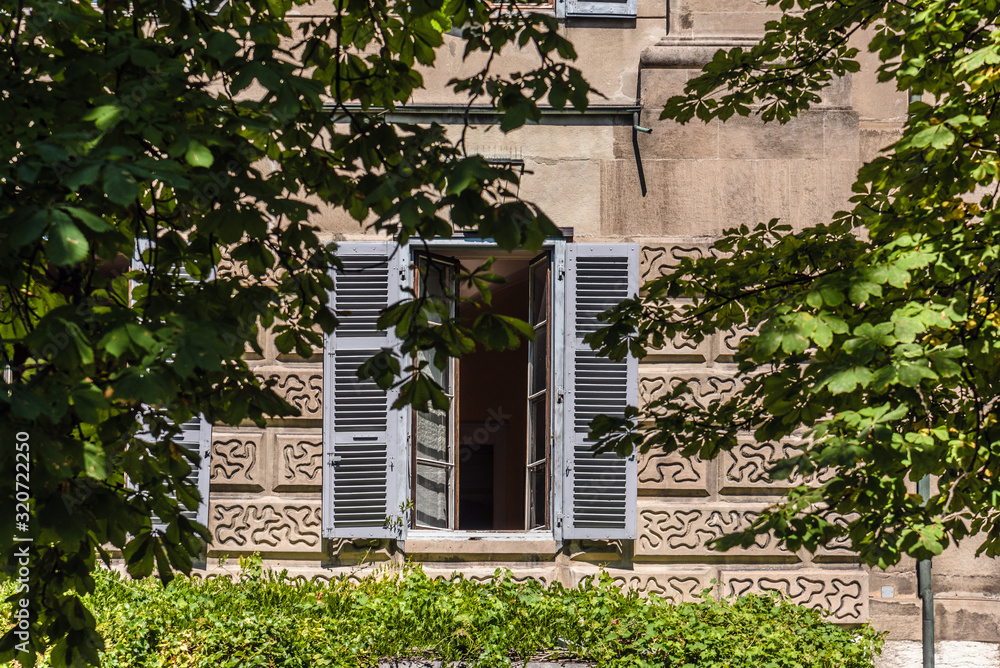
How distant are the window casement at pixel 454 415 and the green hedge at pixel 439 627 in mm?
658

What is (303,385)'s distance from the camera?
689 cm

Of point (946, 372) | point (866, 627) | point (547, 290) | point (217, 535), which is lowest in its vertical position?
point (866, 627)

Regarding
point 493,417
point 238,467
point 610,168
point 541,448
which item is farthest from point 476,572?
point 493,417

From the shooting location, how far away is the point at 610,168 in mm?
7117

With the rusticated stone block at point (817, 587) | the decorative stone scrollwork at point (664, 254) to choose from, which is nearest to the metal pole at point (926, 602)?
the rusticated stone block at point (817, 587)

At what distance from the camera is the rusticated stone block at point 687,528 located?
6820 millimetres

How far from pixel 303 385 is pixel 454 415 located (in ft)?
3.92

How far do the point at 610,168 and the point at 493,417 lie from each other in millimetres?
5953

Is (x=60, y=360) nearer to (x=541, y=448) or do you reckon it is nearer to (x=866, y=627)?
(x=541, y=448)

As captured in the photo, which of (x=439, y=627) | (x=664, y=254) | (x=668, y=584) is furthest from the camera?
(x=664, y=254)

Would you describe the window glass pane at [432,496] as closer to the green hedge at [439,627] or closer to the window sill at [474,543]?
the window sill at [474,543]

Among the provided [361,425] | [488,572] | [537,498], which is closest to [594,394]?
[537,498]

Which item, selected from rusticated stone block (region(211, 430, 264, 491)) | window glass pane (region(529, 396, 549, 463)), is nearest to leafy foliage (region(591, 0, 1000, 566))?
window glass pane (region(529, 396, 549, 463))

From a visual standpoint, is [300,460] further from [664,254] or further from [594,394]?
[664,254]
